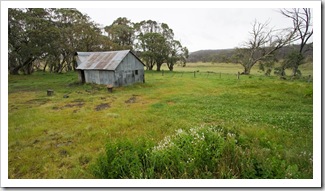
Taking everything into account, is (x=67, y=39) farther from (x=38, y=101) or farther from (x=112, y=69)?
(x=38, y=101)

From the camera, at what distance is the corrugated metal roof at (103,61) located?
17.0 m

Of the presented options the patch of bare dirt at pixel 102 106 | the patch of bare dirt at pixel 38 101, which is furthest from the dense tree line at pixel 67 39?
the patch of bare dirt at pixel 102 106

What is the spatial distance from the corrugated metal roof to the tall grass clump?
44.2 ft

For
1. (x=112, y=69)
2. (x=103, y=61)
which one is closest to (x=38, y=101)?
(x=112, y=69)

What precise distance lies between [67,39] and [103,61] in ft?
43.8

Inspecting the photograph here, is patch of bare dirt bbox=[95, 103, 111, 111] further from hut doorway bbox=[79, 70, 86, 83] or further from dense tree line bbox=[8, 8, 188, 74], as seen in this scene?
hut doorway bbox=[79, 70, 86, 83]

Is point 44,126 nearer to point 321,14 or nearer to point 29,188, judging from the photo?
point 29,188

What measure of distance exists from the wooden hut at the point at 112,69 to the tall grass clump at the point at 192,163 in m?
13.4

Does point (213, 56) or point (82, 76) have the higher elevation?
point (213, 56)

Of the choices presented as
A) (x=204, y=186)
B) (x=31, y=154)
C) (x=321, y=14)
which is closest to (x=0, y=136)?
(x=31, y=154)

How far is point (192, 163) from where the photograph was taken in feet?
11.5

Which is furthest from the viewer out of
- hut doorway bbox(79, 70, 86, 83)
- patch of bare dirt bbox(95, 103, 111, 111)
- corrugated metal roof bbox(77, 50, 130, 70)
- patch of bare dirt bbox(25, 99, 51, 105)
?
hut doorway bbox(79, 70, 86, 83)

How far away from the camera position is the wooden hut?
55.3 feet

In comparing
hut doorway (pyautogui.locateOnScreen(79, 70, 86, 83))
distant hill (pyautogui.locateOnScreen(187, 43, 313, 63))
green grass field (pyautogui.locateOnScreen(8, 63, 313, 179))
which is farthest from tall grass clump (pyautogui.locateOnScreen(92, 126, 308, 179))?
distant hill (pyautogui.locateOnScreen(187, 43, 313, 63))
